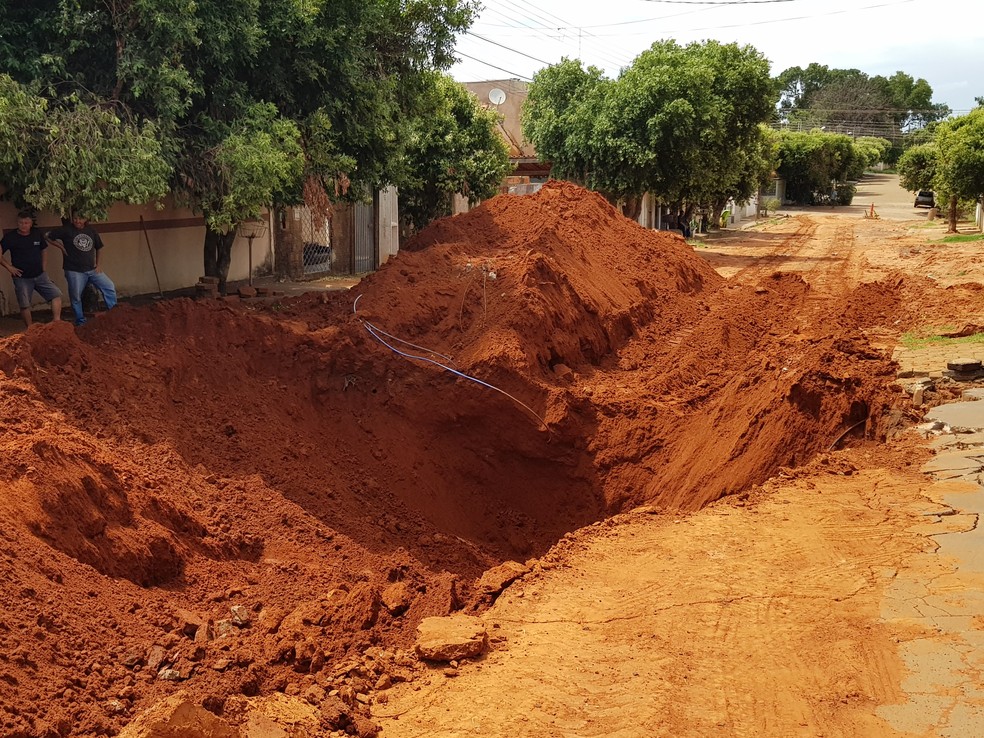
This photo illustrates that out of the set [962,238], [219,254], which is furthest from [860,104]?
[219,254]

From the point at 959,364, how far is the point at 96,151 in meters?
9.71

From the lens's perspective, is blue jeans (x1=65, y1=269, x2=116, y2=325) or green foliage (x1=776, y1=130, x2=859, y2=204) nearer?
blue jeans (x1=65, y1=269, x2=116, y2=325)

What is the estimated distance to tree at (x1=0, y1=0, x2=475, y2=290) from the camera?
405 inches

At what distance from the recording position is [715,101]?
2703 centimetres

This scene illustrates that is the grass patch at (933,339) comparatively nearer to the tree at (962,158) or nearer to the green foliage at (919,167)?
the tree at (962,158)

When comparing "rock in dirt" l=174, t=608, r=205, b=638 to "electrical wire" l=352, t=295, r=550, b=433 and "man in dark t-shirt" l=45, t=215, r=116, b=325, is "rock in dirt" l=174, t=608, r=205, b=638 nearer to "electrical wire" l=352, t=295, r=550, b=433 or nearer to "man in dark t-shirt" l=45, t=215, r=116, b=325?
"electrical wire" l=352, t=295, r=550, b=433

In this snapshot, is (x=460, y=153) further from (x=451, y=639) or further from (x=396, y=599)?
(x=451, y=639)

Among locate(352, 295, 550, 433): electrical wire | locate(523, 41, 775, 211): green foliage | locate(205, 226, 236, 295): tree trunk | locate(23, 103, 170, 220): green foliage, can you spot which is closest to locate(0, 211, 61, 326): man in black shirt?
locate(23, 103, 170, 220): green foliage

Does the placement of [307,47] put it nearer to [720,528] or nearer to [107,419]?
[107,419]

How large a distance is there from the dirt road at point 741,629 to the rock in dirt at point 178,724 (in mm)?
884

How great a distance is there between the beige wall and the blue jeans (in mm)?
1660

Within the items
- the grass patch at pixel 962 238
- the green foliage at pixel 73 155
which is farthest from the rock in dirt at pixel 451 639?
the grass patch at pixel 962 238

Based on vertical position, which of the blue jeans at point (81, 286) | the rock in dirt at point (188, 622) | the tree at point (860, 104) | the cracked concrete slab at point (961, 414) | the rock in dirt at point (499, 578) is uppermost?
the tree at point (860, 104)

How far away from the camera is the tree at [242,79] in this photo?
10.3 metres
